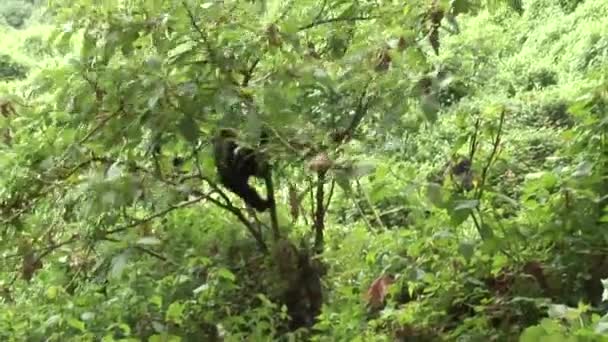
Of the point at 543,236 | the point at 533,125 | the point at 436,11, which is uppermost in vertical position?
the point at 533,125

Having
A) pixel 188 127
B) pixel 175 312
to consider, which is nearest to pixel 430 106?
pixel 188 127

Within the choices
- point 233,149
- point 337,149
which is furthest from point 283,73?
point 233,149

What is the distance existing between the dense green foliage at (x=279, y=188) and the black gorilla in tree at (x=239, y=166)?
31 mm

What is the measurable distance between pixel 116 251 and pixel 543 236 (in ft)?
2.44

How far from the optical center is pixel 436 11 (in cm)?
151

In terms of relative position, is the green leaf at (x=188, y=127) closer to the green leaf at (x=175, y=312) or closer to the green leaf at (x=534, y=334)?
the green leaf at (x=175, y=312)

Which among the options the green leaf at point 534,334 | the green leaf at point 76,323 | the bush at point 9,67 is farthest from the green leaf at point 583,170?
the bush at point 9,67

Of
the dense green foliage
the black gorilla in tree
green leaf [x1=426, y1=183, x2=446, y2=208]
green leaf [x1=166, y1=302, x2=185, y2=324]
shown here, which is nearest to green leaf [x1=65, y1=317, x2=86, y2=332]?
the dense green foliage

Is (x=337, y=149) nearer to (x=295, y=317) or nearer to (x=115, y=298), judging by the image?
(x=295, y=317)

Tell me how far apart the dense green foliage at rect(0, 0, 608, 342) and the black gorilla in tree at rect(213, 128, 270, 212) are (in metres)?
0.03

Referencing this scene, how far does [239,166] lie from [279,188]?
24 centimetres

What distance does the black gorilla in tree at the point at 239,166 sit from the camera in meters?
1.58

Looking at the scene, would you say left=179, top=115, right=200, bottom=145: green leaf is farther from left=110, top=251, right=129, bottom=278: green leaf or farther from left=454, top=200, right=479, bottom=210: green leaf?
left=454, top=200, right=479, bottom=210: green leaf

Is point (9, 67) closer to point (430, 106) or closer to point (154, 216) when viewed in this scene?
point (154, 216)
